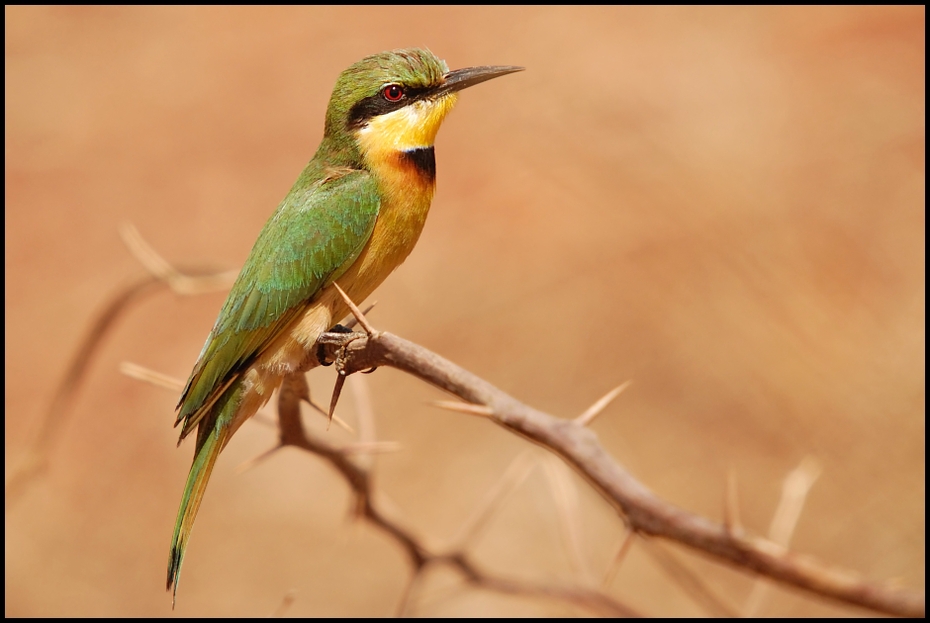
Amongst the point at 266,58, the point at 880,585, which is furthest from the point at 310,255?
the point at 266,58

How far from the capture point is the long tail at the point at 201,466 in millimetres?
1683

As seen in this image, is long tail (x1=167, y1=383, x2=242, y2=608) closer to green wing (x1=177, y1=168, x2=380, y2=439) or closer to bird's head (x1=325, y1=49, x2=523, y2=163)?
green wing (x1=177, y1=168, x2=380, y2=439)

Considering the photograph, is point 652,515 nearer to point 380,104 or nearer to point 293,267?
point 293,267

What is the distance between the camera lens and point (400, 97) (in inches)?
81.4

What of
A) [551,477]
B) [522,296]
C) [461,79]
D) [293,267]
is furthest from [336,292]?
[522,296]

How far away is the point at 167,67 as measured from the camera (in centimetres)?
585

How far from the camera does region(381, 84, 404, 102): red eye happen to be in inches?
81.0

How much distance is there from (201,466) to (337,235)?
57cm

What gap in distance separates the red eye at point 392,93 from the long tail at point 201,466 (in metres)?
0.75

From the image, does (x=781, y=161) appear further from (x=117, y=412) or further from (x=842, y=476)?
(x=117, y=412)

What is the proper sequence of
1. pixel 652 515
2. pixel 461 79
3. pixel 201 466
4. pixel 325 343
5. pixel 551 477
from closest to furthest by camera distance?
1. pixel 652 515
2. pixel 551 477
3. pixel 201 466
4. pixel 325 343
5. pixel 461 79

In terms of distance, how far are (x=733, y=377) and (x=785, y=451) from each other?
0.41 m

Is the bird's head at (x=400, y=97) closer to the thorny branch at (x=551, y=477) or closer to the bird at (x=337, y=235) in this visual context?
the bird at (x=337, y=235)

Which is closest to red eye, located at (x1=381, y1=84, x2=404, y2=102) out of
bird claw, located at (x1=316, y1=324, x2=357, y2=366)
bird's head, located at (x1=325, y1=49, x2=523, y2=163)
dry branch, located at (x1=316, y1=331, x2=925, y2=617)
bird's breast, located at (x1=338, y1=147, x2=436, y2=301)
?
bird's head, located at (x1=325, y1=49, x2=523, y2=163)
